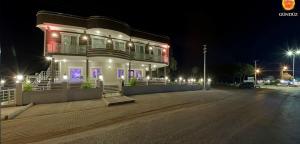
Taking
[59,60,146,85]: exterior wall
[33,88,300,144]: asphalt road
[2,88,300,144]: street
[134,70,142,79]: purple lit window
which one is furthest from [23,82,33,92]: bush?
[134,70,142,79]: purple lit window

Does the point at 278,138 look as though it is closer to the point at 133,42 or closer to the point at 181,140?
the point at 181,140

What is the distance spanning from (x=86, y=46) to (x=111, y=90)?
284 inches

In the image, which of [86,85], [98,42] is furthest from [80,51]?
[86,85]

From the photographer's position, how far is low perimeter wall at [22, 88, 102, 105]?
14.4 meters

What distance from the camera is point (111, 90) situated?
19.9 metres

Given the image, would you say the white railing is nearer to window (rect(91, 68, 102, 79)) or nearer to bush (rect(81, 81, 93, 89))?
bush (rect(81, 81, 93, 89))

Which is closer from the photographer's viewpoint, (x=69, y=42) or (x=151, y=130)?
(x=151, y=130)

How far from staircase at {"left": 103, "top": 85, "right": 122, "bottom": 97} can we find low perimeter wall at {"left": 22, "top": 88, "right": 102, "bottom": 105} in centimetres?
130

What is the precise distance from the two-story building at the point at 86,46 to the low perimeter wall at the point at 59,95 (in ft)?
9.03

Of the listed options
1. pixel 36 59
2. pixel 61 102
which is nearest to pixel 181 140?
pixel 61 102

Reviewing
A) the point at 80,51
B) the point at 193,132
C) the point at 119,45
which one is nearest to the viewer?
the point at 193,132

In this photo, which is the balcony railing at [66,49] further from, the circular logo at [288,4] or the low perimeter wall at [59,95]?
the circular logo at [288,4]

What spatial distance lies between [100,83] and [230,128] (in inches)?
502

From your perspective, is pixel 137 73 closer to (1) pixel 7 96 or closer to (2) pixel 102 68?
(2) pixel 102 68
